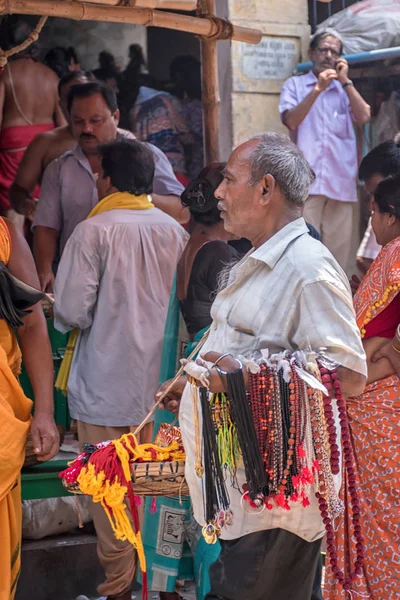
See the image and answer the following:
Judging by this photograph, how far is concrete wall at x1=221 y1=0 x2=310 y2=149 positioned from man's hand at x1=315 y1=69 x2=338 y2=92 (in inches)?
31.0

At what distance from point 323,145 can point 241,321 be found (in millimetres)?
5067

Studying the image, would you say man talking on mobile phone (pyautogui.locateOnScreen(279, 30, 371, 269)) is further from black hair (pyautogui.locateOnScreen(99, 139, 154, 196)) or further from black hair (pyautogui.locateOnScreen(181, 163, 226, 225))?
black hair (pyautogui.locateOnScreen(181, 163, 226, 225))

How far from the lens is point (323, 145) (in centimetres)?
762

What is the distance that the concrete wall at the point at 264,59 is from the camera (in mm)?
7805

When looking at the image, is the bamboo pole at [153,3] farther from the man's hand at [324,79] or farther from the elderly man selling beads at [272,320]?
the man's hand at [324,79]

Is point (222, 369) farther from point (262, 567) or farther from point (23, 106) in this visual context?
point (23, 106)

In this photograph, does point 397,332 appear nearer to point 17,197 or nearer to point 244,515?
point 244,515

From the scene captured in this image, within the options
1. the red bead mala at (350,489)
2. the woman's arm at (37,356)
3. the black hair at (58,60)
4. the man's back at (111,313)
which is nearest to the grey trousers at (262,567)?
the red bead mala at (350,489)

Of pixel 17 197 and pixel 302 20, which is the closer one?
pixel 17 197

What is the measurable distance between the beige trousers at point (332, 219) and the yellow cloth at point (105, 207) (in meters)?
3.23

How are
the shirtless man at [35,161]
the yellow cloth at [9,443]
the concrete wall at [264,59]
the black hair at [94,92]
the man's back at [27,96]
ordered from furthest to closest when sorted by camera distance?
the concrete wall at [264,59], the man's back at [27,96], the shirtless man at [35,161], the black hair at [94,92], the yellow cloth at [9,443]

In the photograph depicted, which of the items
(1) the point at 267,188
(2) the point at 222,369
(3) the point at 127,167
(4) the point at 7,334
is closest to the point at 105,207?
(3) the point at 127,167

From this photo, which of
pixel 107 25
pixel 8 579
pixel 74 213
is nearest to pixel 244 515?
pixel 8 579

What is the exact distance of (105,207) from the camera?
4.60 meters
